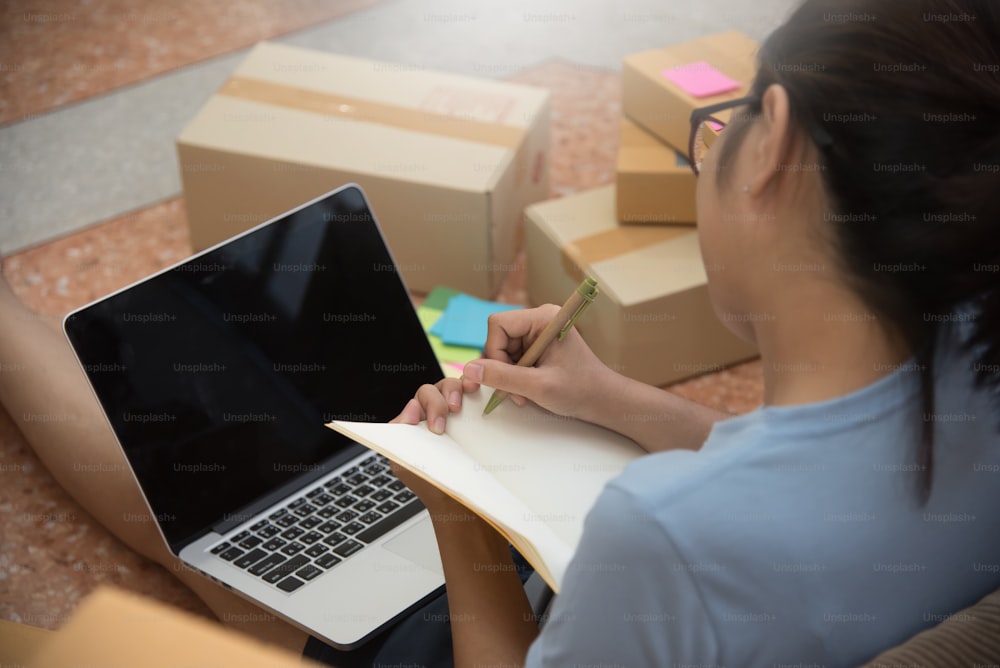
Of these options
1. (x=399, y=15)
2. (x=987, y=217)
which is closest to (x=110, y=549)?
(x=987, y=217)

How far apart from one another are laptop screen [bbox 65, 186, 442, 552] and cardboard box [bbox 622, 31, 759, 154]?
1.76 ft

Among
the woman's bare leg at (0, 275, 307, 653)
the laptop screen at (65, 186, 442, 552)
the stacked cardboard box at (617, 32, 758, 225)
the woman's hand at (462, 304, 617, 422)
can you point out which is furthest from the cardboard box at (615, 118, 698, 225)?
the woman's bare leg at (0, 275, 307, 653)

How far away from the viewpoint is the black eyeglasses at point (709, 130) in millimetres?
596

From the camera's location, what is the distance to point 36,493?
4.27 ft

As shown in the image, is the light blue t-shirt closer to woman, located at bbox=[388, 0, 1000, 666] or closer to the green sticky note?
woman, located at bbox=[388, 0, 1000, 666]

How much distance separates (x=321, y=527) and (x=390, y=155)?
25.1 inches

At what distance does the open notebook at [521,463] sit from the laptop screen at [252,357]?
25 cm

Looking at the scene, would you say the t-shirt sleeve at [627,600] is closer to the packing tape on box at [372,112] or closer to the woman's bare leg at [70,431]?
the woman's bare leg at [70,431]

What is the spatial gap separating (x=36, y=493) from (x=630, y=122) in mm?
978

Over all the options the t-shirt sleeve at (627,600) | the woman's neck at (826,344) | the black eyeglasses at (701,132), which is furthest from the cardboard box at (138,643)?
the black eyeglasses at (701,132)

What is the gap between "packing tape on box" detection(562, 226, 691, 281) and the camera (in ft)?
4.73

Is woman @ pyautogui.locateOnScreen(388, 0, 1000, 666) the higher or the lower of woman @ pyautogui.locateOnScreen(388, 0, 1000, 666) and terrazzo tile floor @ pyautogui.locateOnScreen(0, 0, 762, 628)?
the higher

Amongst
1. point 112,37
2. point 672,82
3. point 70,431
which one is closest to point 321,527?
point 70,431

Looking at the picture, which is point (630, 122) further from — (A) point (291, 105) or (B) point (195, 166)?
(B) point (195, 166)
